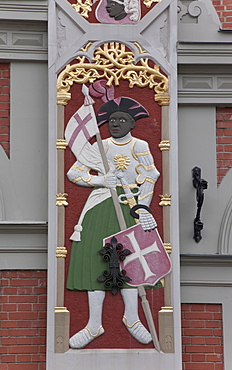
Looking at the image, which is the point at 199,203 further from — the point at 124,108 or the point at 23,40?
the point at 23,40

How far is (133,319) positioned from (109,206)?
956 millimetres

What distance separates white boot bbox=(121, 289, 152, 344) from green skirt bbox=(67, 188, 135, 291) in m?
0.08

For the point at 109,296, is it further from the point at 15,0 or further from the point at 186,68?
the point at 15,0

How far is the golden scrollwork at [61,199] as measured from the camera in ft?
26.2

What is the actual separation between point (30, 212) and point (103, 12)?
6.07 feet

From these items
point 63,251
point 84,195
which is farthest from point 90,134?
point 63,251

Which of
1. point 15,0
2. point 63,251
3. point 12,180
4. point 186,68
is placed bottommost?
point 63,251

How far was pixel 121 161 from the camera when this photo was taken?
812 centimetres

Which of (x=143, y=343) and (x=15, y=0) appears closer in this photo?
(x=143, y=343)

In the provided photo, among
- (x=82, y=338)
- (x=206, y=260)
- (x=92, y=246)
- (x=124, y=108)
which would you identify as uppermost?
(x=124, y=108)

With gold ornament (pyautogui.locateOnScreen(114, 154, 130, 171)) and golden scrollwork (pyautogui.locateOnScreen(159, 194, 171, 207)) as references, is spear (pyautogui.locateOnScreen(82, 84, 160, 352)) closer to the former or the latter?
gold ornament (pyautogui.locateOnScreen(114, 154, 130, 171))

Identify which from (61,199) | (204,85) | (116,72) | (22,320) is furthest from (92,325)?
(204,85)

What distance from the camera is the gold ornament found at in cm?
810

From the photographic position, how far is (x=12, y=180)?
8.21 m
